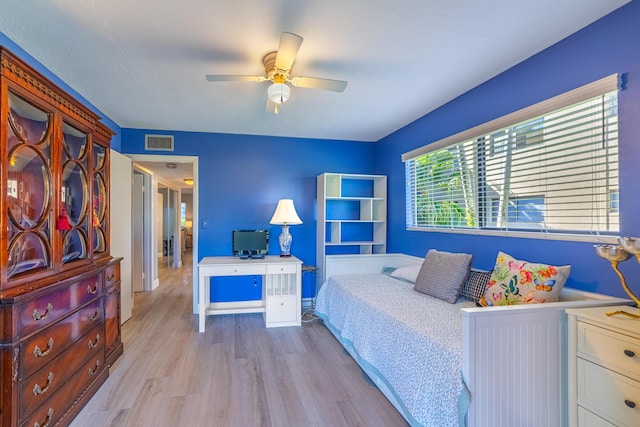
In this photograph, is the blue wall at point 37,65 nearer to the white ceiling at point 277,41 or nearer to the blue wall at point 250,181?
the white ceiling at point 277,41

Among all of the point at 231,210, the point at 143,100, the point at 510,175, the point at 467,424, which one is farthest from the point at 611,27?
the point at 231,210

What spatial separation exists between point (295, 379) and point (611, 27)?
296 cm

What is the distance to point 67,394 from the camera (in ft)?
5.93

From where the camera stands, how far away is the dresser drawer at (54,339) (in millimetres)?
1477

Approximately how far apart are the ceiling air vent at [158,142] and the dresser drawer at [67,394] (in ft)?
8.28

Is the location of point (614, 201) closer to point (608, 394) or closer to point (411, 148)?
point (608, 394)

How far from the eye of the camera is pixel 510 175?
7.66 ft

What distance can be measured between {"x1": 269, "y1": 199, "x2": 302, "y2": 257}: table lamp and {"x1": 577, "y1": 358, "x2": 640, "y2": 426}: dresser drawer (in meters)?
2.84

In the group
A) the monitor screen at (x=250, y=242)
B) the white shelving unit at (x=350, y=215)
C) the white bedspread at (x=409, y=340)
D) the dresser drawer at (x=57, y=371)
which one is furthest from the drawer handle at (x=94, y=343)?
the white shelving unit at (x=350, y=215)

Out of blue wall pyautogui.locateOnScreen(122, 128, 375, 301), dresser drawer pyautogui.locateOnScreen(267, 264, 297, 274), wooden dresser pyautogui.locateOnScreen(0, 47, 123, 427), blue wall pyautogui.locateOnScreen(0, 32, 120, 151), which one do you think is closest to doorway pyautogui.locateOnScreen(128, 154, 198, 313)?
blue wall pyautogui.locateOnScreen(122, 128, 375, 301)

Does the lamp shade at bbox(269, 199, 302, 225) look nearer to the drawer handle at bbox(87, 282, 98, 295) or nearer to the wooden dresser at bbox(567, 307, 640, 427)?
the drawer handle at bbox(87, 282, 98, 295)

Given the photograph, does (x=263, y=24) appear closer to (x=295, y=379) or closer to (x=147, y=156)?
(x=295, y=379)

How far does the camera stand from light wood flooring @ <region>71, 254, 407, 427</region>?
188 cm

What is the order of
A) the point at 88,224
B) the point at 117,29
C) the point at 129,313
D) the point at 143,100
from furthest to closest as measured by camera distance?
the point at 129,313
the point at 143,100
the point at 88,224
the point at 117,29
